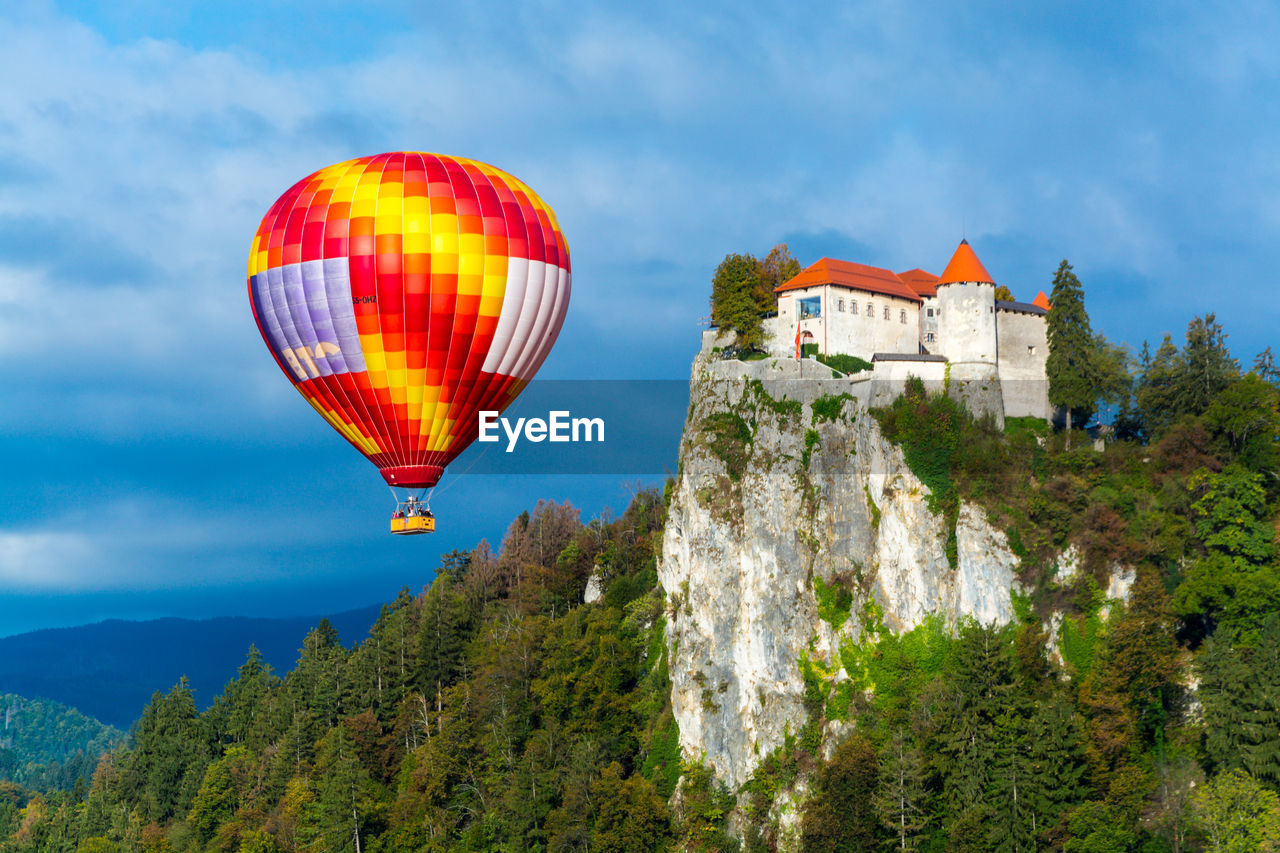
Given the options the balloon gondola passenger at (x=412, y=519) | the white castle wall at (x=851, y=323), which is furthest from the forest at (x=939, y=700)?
the balloon gondola passenger at (x=412, y=519)

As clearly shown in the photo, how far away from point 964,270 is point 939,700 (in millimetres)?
20895

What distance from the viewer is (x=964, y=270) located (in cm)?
6575

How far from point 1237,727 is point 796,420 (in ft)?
79.0

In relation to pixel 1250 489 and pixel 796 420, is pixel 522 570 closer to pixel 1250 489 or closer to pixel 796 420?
pixel 796 420

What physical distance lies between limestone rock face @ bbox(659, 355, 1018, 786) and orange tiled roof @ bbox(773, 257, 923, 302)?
486 cm

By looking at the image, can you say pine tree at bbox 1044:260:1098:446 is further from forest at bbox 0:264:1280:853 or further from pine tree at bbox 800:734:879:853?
pine tree at bbox 800:734:879:853

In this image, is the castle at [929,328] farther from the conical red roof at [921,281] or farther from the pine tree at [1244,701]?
the pine tree at [1244,701]

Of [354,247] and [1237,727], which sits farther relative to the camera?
[1237,727]

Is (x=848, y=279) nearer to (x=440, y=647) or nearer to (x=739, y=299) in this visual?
(x=739, y=299)

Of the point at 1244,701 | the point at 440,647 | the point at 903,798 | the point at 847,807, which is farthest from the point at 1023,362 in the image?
the point at 440,647

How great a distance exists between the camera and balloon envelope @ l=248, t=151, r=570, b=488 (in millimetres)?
45750

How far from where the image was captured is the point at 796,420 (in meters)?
66.1

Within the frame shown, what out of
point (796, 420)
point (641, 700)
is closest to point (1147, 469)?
point (796, 420)

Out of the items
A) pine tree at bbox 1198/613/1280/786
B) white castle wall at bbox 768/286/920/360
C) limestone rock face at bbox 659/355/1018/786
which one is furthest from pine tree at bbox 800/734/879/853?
white castle wall at bbox 768/286/920/360
